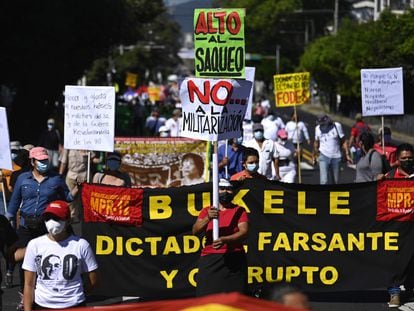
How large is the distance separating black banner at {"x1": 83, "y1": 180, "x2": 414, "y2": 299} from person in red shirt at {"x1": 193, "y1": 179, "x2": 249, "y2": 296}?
85.5 inches

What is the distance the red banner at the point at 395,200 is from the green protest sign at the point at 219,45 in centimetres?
249

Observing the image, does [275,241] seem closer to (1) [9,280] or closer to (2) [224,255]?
(2) [224,255]

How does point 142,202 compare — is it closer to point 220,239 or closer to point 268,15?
point 220,239

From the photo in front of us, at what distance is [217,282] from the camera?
30.8 ft

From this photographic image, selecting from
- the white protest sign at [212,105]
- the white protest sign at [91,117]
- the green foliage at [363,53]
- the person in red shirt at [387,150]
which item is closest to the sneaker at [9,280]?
the white protest sign at [91,117]

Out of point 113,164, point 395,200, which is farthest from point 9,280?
point 395,200

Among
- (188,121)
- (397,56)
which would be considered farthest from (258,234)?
(397,56)

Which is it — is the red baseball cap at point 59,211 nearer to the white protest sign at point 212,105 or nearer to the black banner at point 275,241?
the white protest sign at point 212,105

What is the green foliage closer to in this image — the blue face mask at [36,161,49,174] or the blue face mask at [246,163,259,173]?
the blue face mask at [246,163,259,173]

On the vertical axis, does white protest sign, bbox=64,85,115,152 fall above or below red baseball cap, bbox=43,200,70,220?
above

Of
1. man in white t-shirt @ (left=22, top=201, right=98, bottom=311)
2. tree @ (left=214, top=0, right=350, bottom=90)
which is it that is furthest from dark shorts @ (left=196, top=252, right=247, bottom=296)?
tree @ (left=214, top=0, right=350, bottom=90)

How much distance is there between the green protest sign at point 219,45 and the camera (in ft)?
33.8

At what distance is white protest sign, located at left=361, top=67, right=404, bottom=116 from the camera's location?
51.5ft

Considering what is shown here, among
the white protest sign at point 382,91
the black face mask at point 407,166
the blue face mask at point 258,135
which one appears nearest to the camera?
the black face mask at point 407,166
